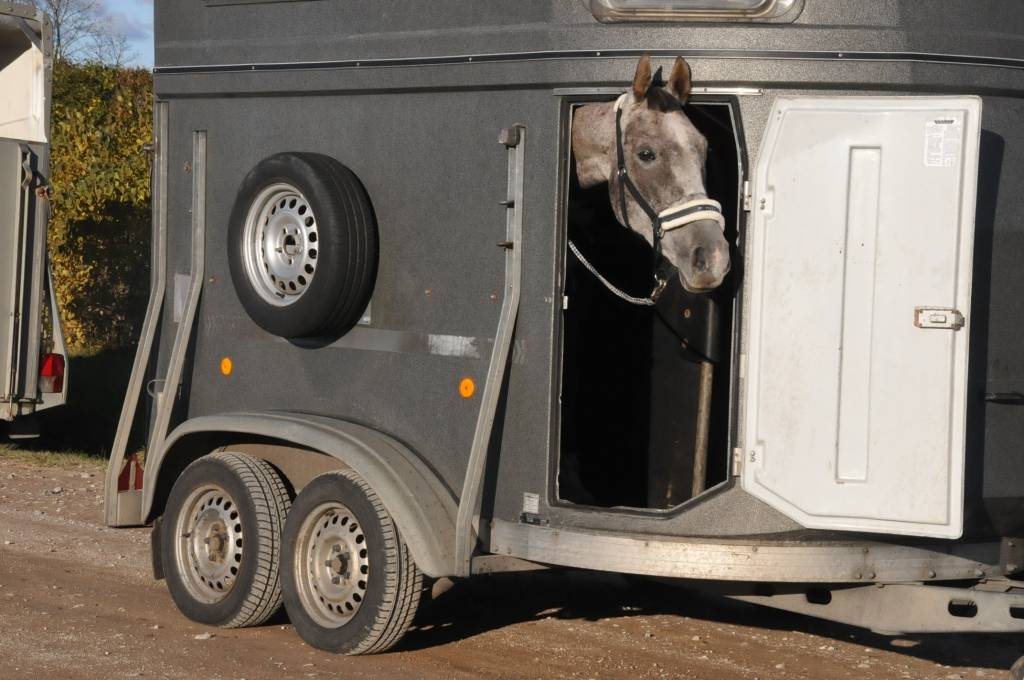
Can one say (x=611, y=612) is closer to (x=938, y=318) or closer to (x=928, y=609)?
(x=928, y=609)

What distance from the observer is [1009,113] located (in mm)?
5629

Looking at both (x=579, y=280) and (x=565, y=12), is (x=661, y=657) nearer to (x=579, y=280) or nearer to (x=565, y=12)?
(x=579, y=280)

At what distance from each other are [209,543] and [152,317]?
1.23 m

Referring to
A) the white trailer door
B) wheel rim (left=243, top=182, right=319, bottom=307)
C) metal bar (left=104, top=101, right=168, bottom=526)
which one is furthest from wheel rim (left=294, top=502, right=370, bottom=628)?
the white trailer door

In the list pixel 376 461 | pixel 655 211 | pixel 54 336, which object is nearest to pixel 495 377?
pixel 376 461

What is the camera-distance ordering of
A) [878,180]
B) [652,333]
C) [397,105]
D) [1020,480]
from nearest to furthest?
[878,180]
[1020,480]
[397,105]
[652,333]

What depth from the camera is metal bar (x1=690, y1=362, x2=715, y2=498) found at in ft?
21.2

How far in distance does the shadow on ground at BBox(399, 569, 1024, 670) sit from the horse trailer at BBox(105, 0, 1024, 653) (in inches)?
29.1

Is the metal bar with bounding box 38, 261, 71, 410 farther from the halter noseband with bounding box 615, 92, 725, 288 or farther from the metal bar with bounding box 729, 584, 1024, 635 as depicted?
the metal bar with bounding box 729, 584, 1024, 635

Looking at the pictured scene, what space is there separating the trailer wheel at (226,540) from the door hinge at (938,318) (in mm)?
3063

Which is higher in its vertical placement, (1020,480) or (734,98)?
(734,98)

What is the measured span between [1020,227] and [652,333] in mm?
1801

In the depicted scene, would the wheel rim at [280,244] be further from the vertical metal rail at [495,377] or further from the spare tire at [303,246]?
the vertical metal rail at [495,377]

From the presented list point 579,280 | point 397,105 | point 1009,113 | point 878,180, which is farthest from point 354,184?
point 1009,113
